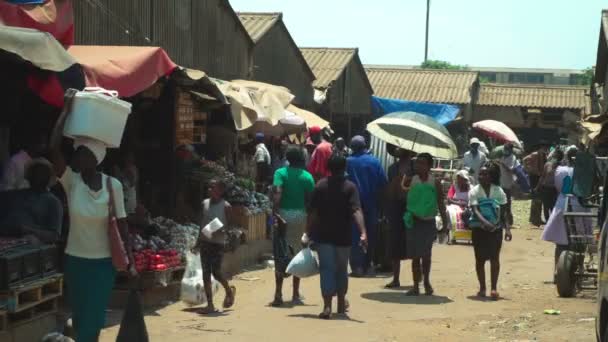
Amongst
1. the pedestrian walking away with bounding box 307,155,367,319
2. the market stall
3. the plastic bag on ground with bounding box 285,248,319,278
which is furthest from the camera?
the plastic bag on ground with bounding box 285,248,319,278

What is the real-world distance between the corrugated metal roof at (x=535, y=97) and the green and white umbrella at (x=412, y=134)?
29.5 metres

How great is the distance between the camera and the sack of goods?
27.5 feet

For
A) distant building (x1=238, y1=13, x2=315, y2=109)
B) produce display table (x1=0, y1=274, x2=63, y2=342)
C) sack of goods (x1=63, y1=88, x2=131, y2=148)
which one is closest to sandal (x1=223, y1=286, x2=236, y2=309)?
produce display table (x1=0, y1=274, x2=63, y2=342)

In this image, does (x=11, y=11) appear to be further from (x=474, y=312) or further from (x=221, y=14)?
(x=221, y=14)

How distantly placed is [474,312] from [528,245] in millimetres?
8770

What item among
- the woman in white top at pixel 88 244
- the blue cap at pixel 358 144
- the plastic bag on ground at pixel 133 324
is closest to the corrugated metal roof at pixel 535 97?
the blue cap at pixel 358 144

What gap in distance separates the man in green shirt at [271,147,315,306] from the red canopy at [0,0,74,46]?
2.90m

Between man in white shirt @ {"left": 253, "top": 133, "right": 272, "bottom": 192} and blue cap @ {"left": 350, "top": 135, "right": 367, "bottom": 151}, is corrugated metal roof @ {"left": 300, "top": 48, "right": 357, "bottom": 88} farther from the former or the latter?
blue cap @ {"left": 350, "top": 135, "right": 367, "bottom": 151}

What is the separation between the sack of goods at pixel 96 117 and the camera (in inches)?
330

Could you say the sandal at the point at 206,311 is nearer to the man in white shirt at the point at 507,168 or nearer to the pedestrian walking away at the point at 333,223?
the pedestrian walking away at the point at 333,223

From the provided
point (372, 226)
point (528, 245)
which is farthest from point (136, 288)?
point (528, 245)

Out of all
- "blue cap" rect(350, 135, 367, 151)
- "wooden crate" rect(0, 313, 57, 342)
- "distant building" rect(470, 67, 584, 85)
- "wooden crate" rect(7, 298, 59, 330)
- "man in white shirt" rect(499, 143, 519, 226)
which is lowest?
"wooden crate" rect(0, 313, 57, 342)

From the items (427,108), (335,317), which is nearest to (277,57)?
(427,108)

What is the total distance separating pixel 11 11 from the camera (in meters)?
10.1
